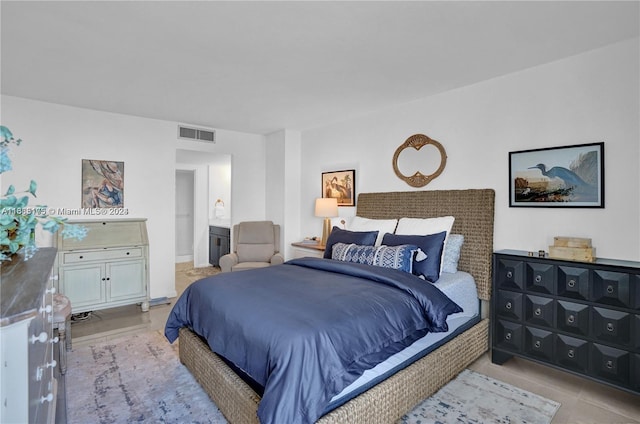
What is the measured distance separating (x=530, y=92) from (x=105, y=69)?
3.72 meters

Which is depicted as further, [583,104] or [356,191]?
[356,191]

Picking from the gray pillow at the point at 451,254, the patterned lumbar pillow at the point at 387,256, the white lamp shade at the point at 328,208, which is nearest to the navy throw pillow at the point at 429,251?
the patterned lumbar pillow at the point at 387,256

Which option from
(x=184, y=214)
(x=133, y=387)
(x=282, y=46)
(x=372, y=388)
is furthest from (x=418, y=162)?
(x=184, y=214)

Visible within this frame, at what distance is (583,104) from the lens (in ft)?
8.64

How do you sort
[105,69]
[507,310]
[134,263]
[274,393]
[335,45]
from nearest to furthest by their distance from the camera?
[274,393]
[335,45]
[507,310]
[105,69]
[134,263]

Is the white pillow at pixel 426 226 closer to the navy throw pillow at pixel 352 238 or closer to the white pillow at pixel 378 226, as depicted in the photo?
the white pillow at pixel 378 226

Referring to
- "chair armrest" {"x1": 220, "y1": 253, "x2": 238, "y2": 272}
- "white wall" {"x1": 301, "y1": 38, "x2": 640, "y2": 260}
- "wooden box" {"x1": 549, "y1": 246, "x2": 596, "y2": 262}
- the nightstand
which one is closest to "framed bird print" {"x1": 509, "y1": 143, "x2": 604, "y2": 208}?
"white wall" {"x1": 301, "y1": 38, "x2": 640, "y2": 260}

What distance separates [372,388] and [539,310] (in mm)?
1571

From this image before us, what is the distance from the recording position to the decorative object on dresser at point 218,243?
6.50 meters

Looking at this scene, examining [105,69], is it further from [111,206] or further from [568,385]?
[568,385]

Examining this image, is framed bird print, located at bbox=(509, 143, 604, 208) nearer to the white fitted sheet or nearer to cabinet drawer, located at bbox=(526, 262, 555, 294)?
cabinet drawer, located at bbox=(526, 262, 555, 294)

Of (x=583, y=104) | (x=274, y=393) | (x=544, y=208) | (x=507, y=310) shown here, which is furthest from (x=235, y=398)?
(x=583, y=104)

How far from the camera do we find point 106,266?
3.94 meters

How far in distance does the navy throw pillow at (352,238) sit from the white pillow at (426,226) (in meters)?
0.28
